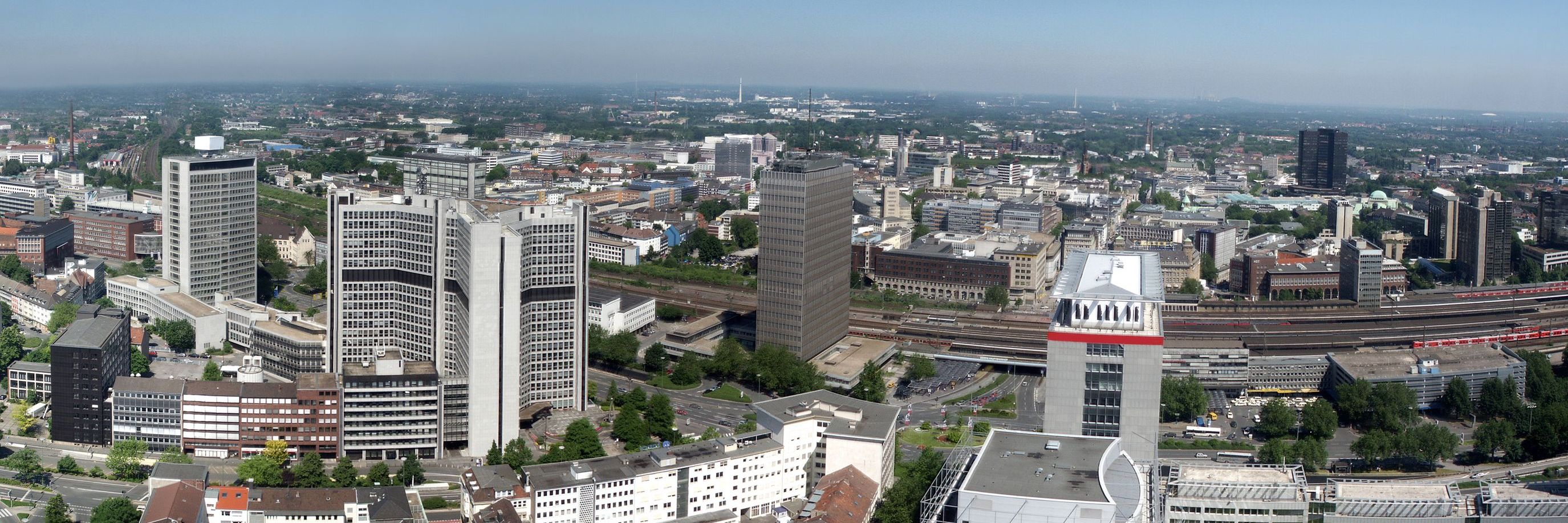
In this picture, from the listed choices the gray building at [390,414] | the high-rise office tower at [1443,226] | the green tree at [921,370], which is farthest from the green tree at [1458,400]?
the high-rise office tower at [1443,226]

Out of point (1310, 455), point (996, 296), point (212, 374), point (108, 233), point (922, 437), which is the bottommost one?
point (922, 437)

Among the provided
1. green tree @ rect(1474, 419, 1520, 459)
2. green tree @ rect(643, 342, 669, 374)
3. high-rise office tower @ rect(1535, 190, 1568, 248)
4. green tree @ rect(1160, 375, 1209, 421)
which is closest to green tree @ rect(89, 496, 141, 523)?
green tree @ rect(643, 342, 669, 374)

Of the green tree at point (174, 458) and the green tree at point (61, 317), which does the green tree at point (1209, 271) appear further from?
the green tree at point (174, 458)

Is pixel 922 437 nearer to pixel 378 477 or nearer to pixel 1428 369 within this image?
pixel 378 477

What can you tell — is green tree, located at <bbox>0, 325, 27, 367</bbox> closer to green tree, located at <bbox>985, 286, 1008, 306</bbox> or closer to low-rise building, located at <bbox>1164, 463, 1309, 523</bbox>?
low-rise building, located at <bbox>1164, 463, 1309, 523</bbox>

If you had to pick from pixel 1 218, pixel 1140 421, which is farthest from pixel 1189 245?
pixel 1 218

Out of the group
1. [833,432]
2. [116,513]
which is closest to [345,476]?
[116,513]

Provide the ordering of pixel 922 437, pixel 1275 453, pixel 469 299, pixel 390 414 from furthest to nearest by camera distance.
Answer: pixel 922 437, pixel 1275 453, pixel 469 299, pixel 390 414
